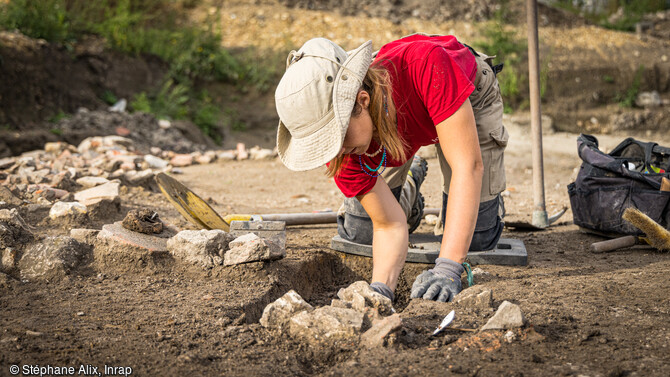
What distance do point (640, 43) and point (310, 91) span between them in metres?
9.24

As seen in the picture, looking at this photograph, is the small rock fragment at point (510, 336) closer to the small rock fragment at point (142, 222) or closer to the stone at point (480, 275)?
the stone at point (480, 275)

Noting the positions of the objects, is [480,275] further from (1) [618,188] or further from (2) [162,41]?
(2) [162,41]

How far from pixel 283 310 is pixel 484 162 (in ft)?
4.38

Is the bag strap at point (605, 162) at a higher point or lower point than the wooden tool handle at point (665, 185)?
higher

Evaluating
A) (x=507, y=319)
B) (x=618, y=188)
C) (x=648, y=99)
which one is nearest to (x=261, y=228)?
(x=507, y=319)

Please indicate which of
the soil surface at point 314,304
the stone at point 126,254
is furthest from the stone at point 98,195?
the stone at point 126,254

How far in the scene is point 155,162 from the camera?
5.77 metres

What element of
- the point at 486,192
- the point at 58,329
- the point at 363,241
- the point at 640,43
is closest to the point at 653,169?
the point at 486,192

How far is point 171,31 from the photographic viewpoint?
8922mm

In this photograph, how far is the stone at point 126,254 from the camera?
8.55ft

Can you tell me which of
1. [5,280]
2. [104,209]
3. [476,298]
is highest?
[476,298]

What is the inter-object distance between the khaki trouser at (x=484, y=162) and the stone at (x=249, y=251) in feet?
1.89

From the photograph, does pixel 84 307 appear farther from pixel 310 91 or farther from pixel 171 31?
pixel 171 31

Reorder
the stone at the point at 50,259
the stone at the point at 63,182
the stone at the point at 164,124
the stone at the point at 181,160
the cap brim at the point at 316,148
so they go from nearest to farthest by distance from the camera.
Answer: the cap brim at the point at 316,148
the stone at the point at 50,259
the stone at the point at 63,182
the stone at the point at 181,160
the stone at the point at 164,124
